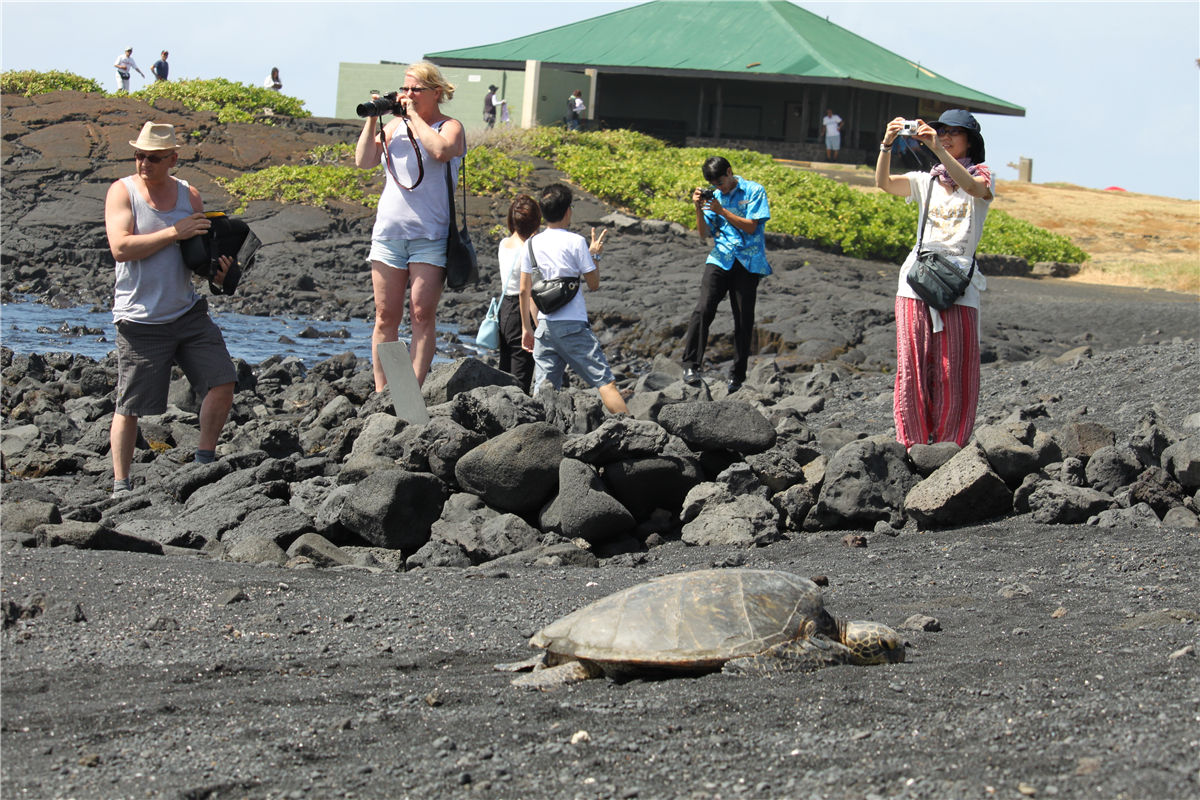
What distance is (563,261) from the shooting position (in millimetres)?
7352

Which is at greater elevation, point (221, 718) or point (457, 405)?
point (457, 405)

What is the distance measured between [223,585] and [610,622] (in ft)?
5.38

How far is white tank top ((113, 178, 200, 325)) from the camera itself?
20.5 ft

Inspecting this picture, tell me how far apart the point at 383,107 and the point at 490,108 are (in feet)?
85.1

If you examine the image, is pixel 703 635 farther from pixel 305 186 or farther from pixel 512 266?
pixel 305 186

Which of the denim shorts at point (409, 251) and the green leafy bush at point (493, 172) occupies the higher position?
the green leafy bush at point (493, 172)

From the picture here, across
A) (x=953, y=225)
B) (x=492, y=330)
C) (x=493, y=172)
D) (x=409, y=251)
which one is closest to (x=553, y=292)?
(x=409, y=251)

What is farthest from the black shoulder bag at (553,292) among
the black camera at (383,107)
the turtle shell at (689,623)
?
the turtle shell at (689,623)

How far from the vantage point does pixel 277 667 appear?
386 cm

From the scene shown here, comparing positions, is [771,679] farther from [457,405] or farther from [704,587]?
[457,405]

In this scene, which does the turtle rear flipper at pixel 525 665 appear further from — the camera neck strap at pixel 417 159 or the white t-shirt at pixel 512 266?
the white t-shirt at pixel 512 266

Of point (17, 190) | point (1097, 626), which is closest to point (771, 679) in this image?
point (1097, 626)

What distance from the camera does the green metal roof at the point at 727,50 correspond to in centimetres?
3091

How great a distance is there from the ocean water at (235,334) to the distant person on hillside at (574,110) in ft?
49.3
